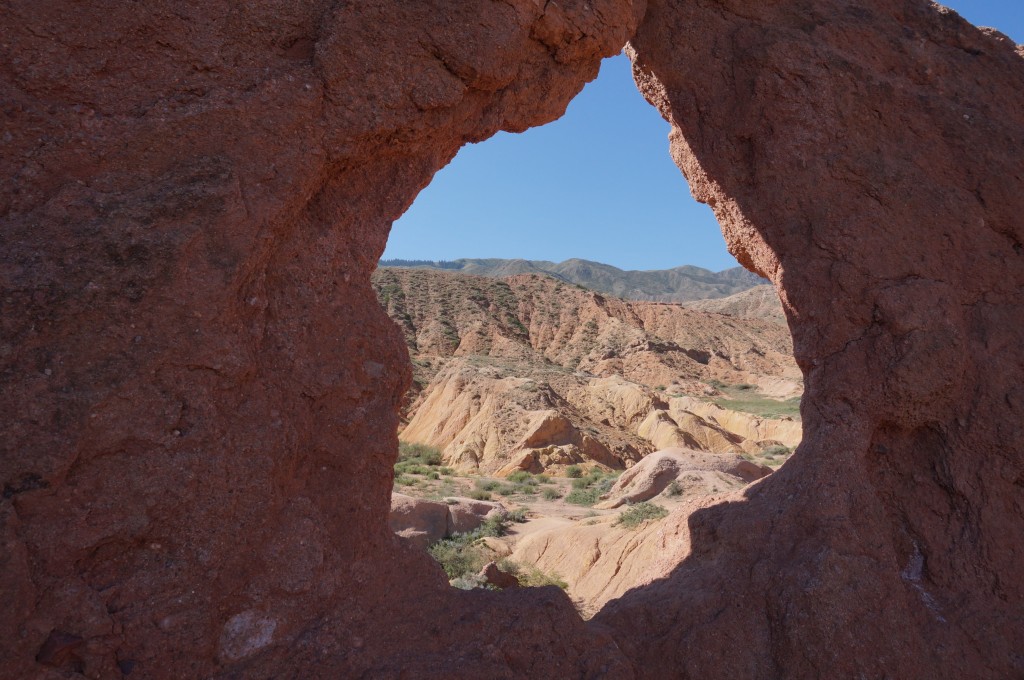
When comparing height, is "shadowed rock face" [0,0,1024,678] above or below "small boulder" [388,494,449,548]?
above

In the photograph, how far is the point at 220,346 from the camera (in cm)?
318

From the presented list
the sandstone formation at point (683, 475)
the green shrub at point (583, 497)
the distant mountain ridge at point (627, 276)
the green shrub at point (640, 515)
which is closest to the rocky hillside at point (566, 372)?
the green shrub at point (583, 497)

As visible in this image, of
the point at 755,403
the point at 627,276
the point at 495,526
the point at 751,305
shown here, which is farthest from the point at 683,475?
the point at 627,276

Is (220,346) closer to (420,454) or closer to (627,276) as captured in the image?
(420,454)

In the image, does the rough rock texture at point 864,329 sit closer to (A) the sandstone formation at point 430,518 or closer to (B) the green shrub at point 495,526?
(A) the sandstone formation at point 430,518

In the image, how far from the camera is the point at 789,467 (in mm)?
4680

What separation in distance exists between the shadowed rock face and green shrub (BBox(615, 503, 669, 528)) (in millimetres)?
3029

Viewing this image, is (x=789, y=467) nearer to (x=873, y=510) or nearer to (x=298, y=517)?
(x=873, y=510)

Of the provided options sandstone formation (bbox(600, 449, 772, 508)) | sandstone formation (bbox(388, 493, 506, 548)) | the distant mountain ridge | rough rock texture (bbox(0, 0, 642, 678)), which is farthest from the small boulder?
the distant mountain ridge

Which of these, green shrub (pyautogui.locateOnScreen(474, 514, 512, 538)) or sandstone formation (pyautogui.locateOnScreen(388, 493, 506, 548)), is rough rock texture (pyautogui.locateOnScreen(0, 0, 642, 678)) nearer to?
sandstone formation (pyautogui.locateOnScreen(388, 493, 506, 548))

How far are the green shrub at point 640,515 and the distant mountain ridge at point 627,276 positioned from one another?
137049 mm

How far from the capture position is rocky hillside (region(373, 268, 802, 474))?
19.9m

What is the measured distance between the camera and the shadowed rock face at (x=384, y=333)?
288 cm

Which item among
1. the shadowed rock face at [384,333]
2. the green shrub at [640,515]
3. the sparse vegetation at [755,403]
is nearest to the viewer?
the shadowed rock face at [384,333]
